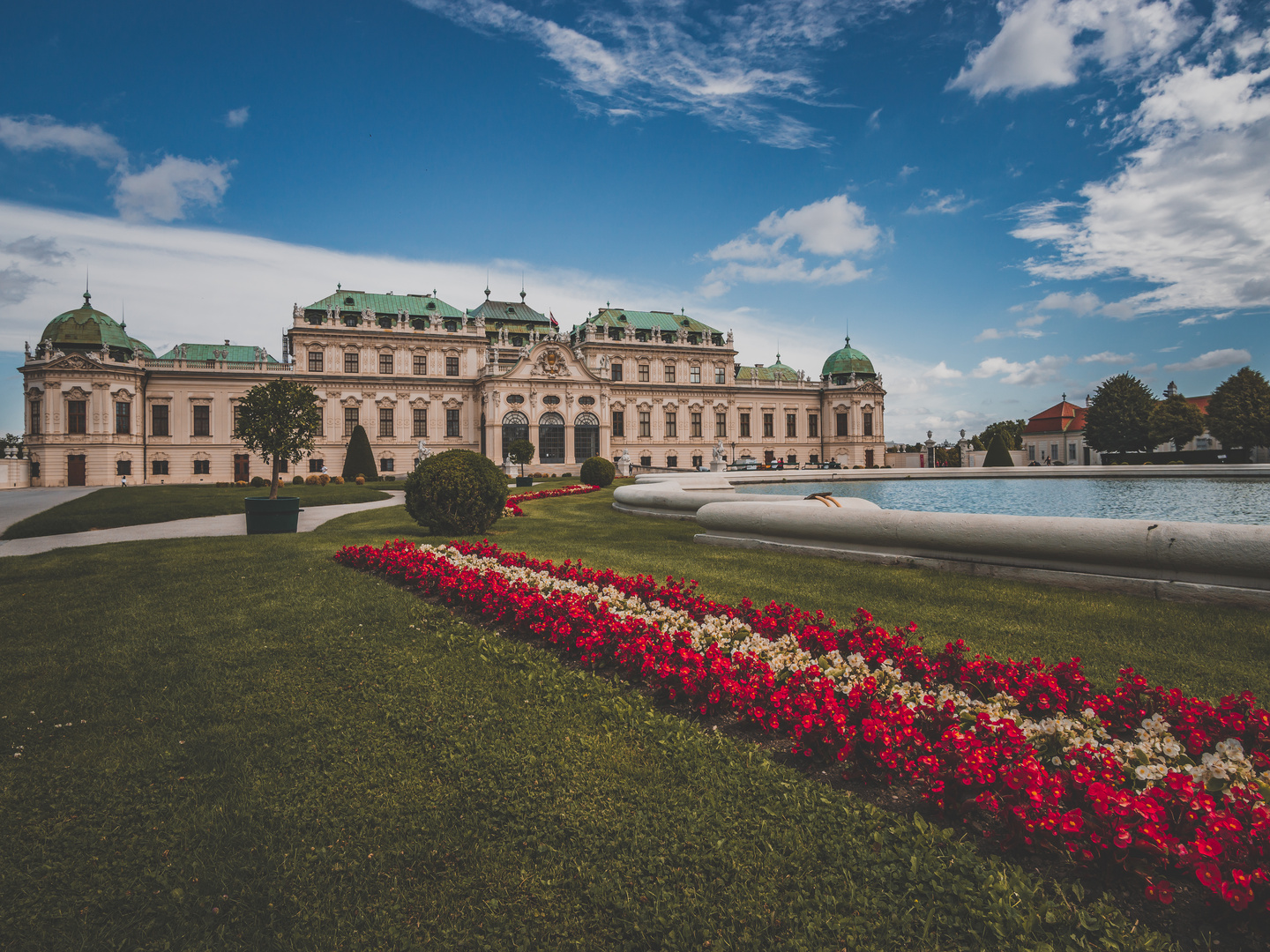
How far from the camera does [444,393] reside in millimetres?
56312

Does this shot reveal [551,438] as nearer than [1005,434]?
Yes

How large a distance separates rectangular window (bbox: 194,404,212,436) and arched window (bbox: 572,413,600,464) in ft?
94.2

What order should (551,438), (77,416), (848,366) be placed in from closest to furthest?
(77,416), (551,438), (848,366)

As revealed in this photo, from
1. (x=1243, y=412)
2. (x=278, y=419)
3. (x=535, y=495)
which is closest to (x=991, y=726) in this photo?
(x=278, y=419)

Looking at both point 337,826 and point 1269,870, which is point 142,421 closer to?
point 337,826

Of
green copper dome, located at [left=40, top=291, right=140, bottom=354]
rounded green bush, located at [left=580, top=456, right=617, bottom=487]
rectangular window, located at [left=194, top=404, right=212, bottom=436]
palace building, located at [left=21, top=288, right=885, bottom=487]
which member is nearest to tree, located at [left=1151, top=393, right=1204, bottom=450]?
palace building, located at [left=21, top=288, right=885, bottom=487]

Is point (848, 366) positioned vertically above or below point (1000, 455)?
above

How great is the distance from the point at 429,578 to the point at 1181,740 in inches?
288

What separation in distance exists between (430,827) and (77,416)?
58414mm

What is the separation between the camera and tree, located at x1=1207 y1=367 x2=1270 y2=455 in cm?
4809

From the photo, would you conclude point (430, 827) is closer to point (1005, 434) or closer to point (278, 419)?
point (278, 419)

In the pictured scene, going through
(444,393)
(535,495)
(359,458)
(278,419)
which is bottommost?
(535,495)

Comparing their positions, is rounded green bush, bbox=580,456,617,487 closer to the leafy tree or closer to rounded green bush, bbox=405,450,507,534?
rounded green bush, bbox=405,450,507,534

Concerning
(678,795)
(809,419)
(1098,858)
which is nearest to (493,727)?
(678,795)
